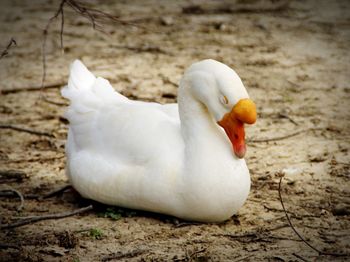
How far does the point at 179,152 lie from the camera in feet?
14.8

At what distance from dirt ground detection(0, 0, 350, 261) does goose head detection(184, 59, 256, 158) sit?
0.64 meters

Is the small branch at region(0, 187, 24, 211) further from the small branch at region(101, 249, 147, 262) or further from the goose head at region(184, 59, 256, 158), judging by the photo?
the goose head at region(184, 59, 256, 158)

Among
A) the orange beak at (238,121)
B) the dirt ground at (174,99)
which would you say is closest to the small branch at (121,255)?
the dirt ground at (174,99)

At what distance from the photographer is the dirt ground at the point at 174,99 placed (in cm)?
439

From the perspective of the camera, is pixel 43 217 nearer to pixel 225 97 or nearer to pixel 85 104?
pixel 85 104

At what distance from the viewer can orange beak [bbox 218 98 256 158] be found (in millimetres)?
4230

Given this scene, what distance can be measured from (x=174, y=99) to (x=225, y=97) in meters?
2.68

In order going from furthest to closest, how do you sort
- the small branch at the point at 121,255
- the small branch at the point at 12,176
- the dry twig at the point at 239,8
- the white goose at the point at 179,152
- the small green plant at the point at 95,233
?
the dry twig at the point at 239,8 → the small branch at the point at 12,176 → the small green plant at the point at 95,233 → the white goose at the point at 179,152 → the small branch at the point at 121,255

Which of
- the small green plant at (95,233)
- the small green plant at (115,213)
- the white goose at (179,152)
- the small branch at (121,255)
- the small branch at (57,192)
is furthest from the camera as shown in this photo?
the small branch at (57,192)

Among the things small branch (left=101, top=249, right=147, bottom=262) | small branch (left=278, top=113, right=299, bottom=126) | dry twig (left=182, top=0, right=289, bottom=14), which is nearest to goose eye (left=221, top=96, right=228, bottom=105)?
small branch (left=101, top=249, right=147, bottom=262)

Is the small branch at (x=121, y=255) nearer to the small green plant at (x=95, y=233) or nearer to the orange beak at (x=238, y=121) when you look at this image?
the small green plant at (x=95, y=233)

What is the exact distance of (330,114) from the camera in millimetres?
6480

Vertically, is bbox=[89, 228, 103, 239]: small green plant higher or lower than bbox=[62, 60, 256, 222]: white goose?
lower

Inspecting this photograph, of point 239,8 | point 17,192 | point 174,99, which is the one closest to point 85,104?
point 17,192
